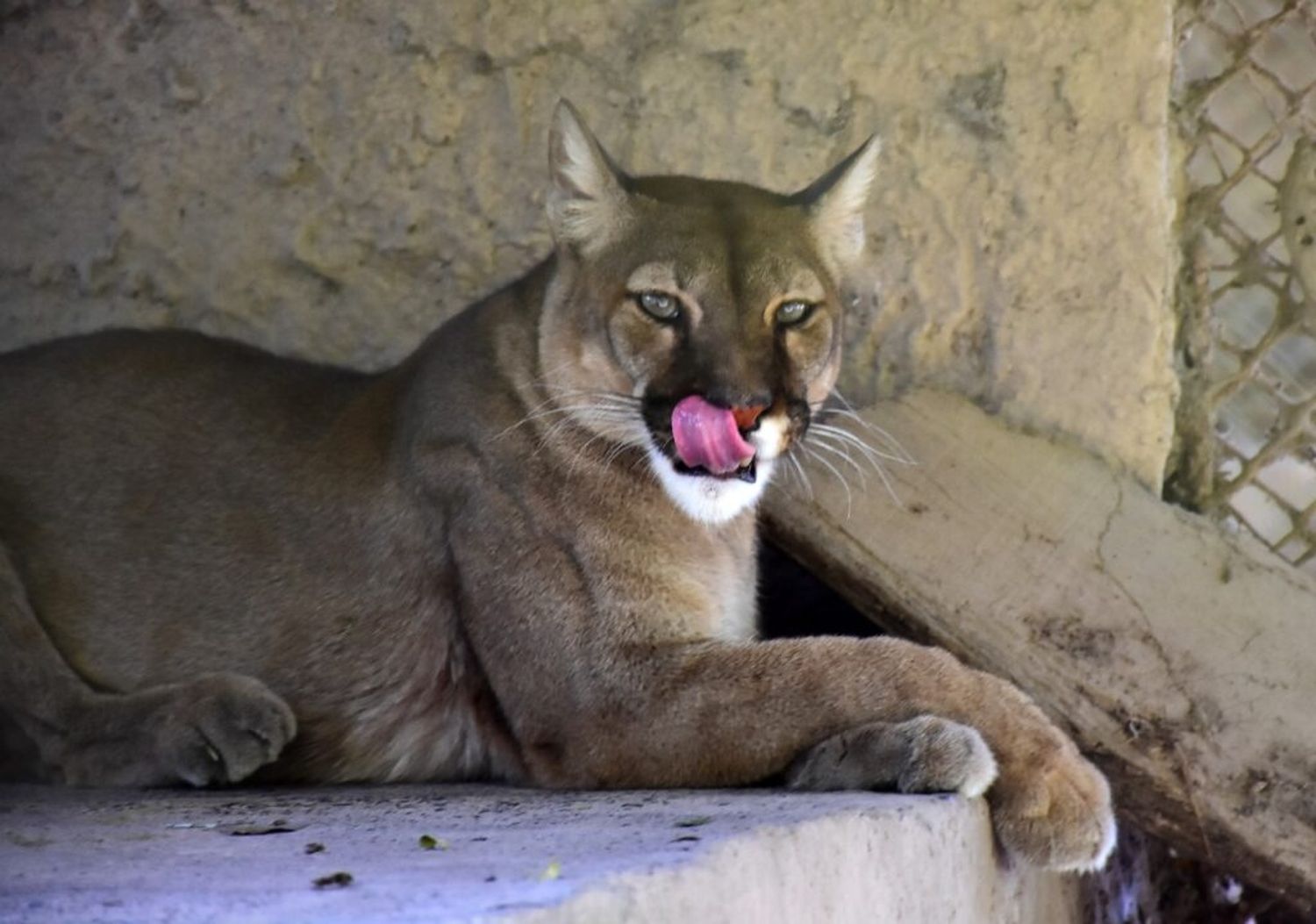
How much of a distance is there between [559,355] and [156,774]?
3.26 feet

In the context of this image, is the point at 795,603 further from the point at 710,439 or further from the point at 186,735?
the point at 186,735

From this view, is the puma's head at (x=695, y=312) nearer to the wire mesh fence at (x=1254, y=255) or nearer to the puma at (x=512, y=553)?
the puma at (x=512, y=553)

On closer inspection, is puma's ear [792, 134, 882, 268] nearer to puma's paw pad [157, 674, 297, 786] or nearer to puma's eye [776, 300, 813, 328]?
puma's eye [776, 300, 813, 328]

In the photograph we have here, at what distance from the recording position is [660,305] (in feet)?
9.86

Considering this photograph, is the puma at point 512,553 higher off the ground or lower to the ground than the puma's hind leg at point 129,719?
higher

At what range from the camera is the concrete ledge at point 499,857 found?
166 cm

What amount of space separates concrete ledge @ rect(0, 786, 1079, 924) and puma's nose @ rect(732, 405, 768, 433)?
1.91 ft

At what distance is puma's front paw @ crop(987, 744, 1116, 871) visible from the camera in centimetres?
271

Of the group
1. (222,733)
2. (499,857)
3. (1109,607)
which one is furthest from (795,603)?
(499,857)

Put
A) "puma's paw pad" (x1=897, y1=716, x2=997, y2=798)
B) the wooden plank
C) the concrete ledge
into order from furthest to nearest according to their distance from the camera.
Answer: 1. the wooden plank
2. "puma's paw pad" (x1=897, y1=716, x2=997, y2=798)
3. the concrete ledge

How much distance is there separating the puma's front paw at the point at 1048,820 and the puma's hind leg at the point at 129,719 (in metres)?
1.18

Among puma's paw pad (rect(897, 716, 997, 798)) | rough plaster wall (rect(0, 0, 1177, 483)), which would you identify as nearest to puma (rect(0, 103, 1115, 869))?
puma's paw pad (rect(897, 716, 997, 798))

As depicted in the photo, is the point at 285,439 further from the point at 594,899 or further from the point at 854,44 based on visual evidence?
the point at 594,899

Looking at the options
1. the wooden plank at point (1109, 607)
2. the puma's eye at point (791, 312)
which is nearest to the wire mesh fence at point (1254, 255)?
the wooden plank at point (1109, 607)
